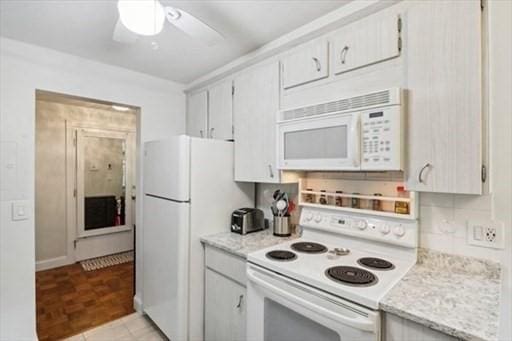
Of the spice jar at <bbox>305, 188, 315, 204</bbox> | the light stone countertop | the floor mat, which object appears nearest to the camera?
the light stone countertop

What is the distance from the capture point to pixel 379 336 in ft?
3.55

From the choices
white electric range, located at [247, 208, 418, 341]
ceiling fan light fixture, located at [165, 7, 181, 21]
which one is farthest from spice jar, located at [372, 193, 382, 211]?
ceiling fan light fixture, located at [165, 7, 181, 21]

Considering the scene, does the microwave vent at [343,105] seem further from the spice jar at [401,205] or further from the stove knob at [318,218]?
the stove knob at [318,218]

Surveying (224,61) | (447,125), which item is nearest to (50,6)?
(224,61)

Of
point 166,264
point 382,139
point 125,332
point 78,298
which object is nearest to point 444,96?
point 382,139

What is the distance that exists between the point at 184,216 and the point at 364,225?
122 cm

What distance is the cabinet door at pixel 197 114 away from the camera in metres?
2.62

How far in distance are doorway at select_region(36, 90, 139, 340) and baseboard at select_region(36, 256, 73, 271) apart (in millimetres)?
11

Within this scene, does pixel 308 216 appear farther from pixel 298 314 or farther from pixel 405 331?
pixel 405 331

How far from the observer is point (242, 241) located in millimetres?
1930

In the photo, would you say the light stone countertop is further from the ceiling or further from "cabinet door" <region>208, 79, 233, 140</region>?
"cabinet door" <region>208, 79, 233, 140</region>

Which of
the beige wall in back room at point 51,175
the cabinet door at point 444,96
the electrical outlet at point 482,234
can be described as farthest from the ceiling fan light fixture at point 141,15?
the beige wall in back room at point 51,175

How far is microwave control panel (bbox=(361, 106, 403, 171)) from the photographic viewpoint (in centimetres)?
131

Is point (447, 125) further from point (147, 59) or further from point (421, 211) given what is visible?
point (147, 59)
